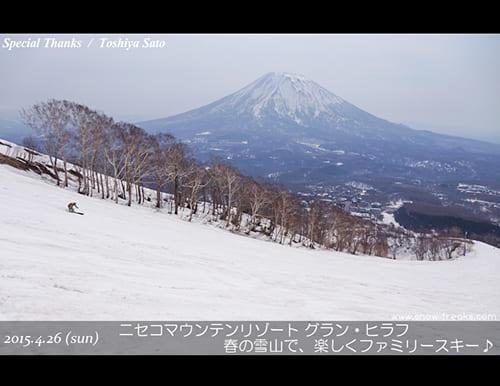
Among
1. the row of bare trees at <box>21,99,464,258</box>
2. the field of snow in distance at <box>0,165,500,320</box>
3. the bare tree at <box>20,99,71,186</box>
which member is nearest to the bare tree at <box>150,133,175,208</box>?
the row of bare trees at <box>21,99,464,258</box>

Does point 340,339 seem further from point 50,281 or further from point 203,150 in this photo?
point 203,150

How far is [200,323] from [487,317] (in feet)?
21.5

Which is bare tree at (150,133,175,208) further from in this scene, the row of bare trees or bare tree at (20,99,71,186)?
bare tree at (20,99,71,186)

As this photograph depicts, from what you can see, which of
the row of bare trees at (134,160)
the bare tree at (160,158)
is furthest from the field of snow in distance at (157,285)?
the bare tree at (160,158)

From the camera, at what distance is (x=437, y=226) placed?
85.6 meters

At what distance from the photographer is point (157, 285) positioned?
621 cm

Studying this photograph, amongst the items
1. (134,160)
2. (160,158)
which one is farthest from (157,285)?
(160,158)

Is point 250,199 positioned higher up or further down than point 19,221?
higher up

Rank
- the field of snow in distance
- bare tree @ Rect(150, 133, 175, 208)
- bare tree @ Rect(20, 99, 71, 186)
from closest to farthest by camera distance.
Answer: the field of snow in distance, bare tree @ Rect(20, 99, 71, 186), bare tree @ Rect(150, 133, 175, 208)

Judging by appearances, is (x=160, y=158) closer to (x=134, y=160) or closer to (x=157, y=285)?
(x=134, y=160)

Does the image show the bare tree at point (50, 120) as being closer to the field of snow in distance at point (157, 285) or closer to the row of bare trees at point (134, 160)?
the row of bare trees at point (134, 160)

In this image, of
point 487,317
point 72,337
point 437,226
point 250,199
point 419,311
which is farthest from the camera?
point 437,226

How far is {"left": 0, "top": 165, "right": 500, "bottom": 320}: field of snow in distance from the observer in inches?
188
